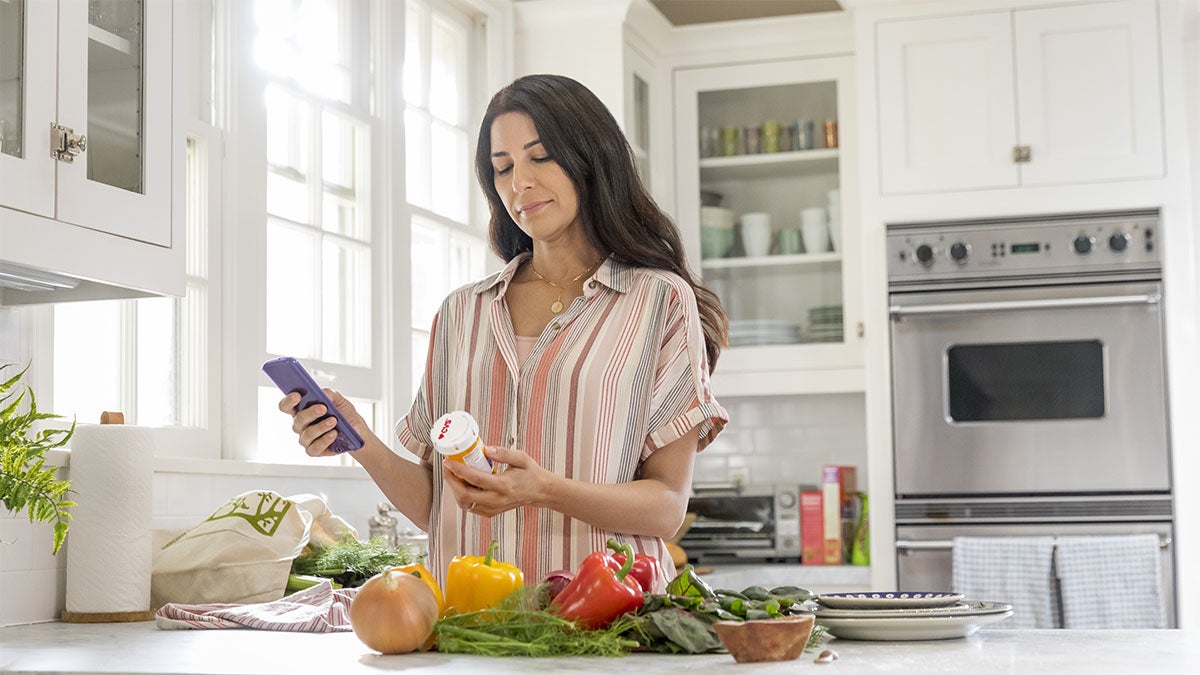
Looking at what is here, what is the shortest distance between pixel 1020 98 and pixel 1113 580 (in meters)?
1.44

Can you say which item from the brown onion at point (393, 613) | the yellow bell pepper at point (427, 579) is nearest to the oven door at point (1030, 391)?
the yellow bell pepper at point (427, 579)

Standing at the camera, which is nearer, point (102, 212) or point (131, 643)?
point (131, 643)

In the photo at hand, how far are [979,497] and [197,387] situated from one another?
2.32 meters

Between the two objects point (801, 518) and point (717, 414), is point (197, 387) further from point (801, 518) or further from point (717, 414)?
point (801, 518)

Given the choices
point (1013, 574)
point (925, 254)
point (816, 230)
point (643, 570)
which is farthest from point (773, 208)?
point (643, 570)

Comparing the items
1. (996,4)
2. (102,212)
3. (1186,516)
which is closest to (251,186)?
(102,212)

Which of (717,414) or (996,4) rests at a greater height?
(996,4)

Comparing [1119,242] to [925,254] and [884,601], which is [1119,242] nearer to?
[925,254]

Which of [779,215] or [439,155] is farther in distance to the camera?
[779,215]

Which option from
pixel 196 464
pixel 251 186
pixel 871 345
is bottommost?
pixel 196 464

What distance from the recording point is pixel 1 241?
1879 millimetres

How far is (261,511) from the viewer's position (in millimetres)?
2402

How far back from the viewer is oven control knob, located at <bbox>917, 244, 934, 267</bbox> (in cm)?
412

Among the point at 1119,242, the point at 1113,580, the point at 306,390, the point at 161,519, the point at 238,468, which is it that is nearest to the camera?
the point at 306,390
